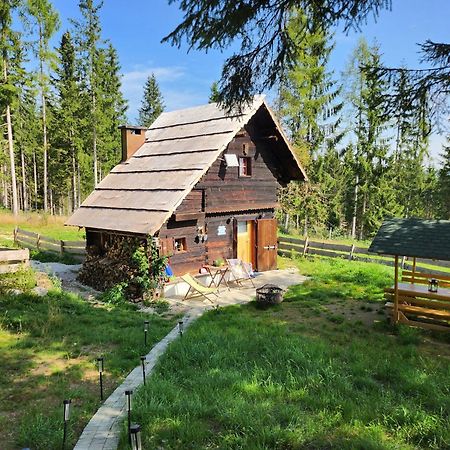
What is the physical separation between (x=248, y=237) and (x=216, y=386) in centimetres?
1087

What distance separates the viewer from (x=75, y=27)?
3109 centimetres

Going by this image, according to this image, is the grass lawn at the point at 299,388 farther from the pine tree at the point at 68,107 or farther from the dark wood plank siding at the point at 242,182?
the pine tree at the point at 68,107

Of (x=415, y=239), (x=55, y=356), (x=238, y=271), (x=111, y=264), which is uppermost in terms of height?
(x=415, y=239)

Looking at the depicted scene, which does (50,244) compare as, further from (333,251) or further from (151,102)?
(151,102)

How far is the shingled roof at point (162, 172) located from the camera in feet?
41.9

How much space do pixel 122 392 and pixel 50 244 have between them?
1502 cm

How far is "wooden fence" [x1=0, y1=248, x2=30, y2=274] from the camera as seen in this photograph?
37.5 ft

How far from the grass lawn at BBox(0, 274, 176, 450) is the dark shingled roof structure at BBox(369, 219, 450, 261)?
18.9 ft

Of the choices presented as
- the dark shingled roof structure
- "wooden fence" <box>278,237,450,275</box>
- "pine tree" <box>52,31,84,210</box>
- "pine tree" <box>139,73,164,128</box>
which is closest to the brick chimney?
"wooden fence" <box>278,237,450,275</box>

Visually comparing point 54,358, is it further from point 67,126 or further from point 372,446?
point 67,126

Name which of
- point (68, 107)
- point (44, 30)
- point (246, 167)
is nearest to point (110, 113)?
point (68, 107)

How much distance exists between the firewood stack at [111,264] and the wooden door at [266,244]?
562cm

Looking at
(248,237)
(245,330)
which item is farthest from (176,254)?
(245,330)

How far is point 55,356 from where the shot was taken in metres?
7.90
